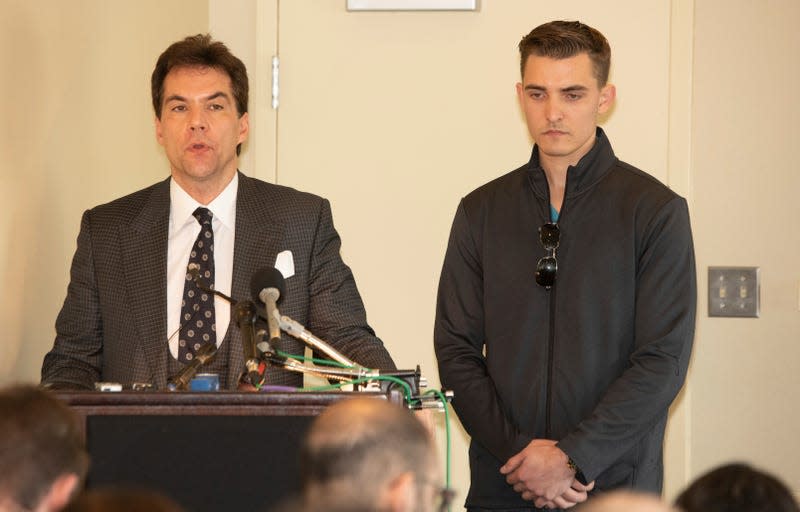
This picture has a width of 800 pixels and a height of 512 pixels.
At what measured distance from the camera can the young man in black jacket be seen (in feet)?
10.8

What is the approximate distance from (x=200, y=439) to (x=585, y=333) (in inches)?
51.3

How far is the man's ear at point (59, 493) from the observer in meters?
1.90

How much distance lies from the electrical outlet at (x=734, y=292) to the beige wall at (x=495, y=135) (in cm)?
3

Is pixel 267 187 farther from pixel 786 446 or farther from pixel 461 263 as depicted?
pixel 786 446

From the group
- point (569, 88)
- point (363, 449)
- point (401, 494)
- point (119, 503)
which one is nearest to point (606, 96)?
point (569, 88)

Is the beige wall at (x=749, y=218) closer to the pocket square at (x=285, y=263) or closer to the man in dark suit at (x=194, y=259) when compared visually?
the man in dark suit at (x=194, y=259)

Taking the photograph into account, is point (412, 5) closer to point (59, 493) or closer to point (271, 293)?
point (271, 293)

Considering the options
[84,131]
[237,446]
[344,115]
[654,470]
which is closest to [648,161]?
[344,115]

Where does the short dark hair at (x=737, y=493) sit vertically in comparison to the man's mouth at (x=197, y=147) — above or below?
below

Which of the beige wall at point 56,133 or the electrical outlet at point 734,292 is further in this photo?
the electrical outlet at point 734,292

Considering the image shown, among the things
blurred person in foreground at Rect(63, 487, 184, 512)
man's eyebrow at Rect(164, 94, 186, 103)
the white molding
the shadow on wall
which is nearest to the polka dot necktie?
man's eyebrow at Rect(164, 94, 186, 103)

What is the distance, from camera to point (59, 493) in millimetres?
1918

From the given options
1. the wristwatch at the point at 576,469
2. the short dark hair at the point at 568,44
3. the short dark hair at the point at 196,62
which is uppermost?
the short dark hair at the point at 568,44

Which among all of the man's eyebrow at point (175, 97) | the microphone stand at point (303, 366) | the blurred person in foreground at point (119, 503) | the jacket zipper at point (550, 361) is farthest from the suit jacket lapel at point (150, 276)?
the blurred person in foreground at point (119, 503)
